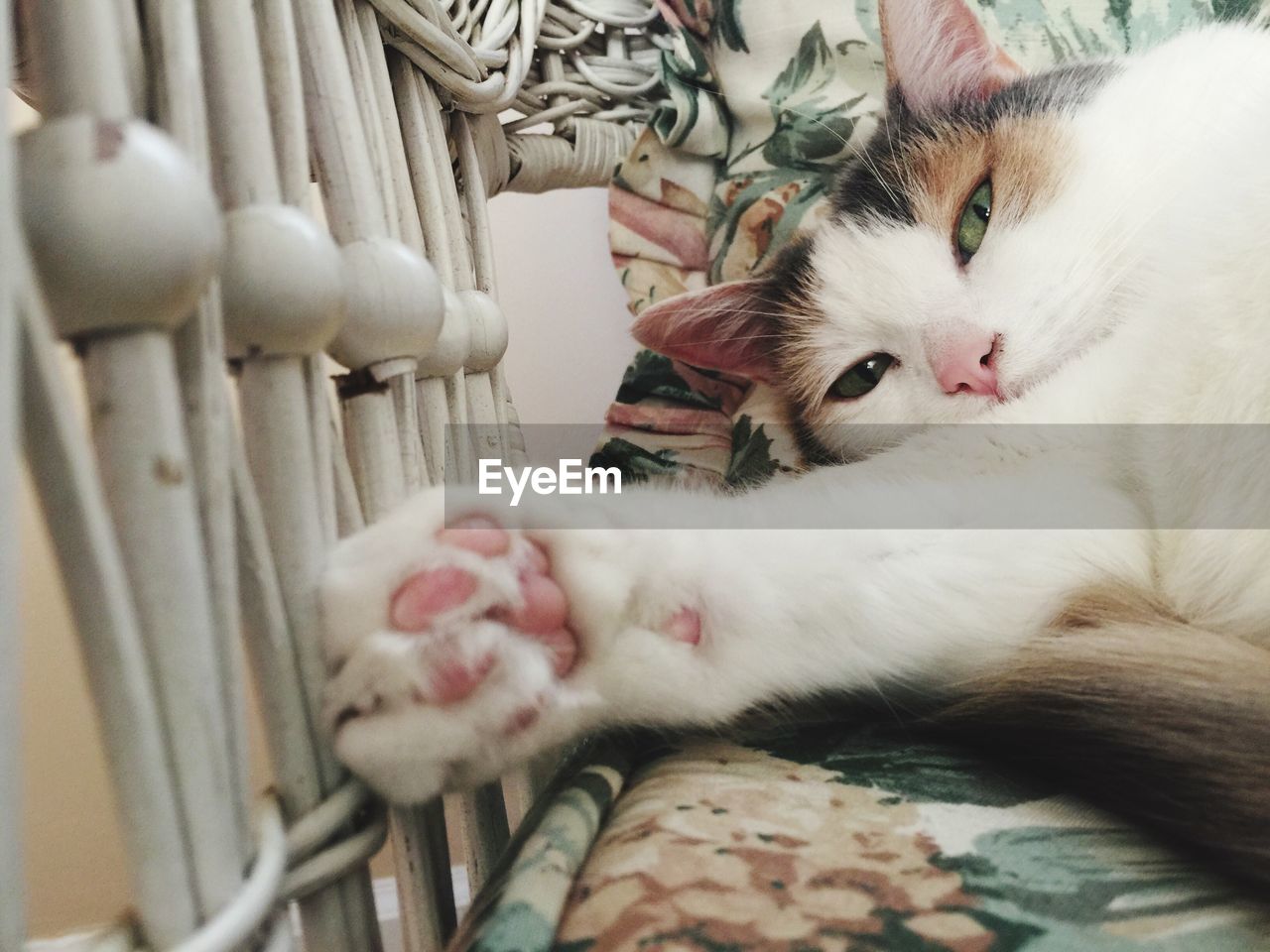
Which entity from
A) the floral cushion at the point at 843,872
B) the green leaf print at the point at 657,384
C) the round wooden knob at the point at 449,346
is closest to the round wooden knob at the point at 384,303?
the round wooden knob at the point at 449,346

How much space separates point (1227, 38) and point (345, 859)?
0.91 metres

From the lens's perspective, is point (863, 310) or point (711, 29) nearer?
point (863, 310)

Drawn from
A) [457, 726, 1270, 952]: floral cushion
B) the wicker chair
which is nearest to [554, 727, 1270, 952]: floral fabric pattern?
[457, 726, 1270, 952]: floral cushion

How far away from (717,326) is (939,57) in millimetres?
354

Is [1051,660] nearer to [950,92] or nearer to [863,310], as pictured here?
[863,310]

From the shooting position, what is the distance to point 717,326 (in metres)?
0.91

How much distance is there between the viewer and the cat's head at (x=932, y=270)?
661mm

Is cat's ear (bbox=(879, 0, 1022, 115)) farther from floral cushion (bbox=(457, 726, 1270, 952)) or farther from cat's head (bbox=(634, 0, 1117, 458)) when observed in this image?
floral cushion (bbox=(457, 726, 1270, 952))

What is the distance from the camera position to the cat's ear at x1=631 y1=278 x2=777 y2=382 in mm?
872

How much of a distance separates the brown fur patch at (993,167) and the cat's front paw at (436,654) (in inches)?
23.4

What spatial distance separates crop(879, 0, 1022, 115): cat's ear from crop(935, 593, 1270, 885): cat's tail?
0.63 metres

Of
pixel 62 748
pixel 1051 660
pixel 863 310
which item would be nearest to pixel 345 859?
pixel 1051 660

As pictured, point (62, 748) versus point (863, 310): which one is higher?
point (863, 310)

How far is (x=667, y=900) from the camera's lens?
11.7 inches
